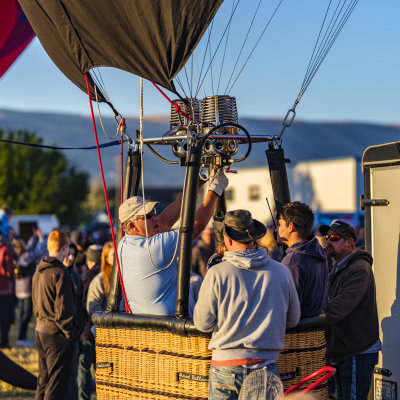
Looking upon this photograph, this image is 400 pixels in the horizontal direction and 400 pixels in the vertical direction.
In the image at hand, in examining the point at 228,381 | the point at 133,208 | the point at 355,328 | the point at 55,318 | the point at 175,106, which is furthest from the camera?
the point at 55,318

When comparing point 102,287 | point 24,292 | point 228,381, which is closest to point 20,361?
point 24,292

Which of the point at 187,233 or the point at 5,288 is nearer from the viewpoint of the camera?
the point at 187,233

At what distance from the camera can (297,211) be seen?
4.09 meters

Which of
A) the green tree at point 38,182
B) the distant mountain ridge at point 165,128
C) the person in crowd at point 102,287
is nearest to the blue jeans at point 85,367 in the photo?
the person in crowd at point 102,287

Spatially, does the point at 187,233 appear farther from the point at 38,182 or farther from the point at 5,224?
the point at 38,182

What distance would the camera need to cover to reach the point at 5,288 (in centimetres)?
995

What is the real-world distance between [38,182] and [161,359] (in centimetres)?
4119

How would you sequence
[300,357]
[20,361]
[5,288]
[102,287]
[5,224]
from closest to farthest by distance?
[300,357], [102,287], [20,361], [5,288], [5,224]

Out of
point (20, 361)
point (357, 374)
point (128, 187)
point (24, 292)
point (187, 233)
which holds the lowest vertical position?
point (20, 361)

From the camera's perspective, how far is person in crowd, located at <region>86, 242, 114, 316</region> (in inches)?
238

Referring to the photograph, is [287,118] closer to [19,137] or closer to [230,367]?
[230,367]

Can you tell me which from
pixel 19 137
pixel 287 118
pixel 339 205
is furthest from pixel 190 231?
pixel 19 137

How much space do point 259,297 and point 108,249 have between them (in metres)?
2.87

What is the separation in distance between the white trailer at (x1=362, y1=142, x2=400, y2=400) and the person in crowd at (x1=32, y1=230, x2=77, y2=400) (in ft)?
7.61
